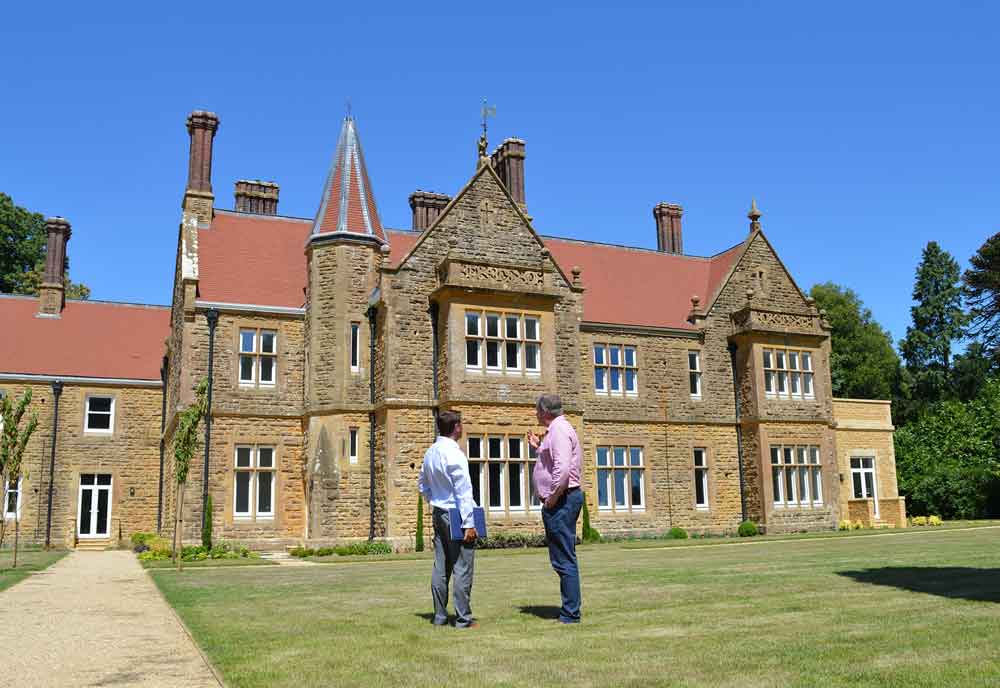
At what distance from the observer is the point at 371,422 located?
26.0m

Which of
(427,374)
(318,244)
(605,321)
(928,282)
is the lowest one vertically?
(427,374)

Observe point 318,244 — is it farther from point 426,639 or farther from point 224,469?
point 426,639

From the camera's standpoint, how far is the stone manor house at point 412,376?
83.0ft

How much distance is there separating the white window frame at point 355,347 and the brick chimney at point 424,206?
7550 mm

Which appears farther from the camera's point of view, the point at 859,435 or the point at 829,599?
the point at 859,435

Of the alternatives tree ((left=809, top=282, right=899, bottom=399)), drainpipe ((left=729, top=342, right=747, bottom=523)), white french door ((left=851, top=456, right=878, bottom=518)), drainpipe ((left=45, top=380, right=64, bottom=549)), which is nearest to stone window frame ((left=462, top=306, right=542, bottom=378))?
drainpipe ((left=729, top=342, right=747, bottom=523))

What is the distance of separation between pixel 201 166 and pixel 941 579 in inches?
1031

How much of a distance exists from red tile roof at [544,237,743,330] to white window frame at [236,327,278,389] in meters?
9.94

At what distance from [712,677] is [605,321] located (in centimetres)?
2492

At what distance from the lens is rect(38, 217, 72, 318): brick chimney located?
33875mm

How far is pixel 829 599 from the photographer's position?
27.8 feet

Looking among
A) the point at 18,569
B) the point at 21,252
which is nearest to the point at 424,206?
the point at 18,569

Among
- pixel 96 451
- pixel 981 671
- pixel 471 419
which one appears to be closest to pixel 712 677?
pixel 981 671

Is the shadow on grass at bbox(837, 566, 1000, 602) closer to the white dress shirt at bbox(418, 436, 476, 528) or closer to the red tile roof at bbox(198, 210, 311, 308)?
the white dress shirt at bbox(418, 436, 476, 528)
